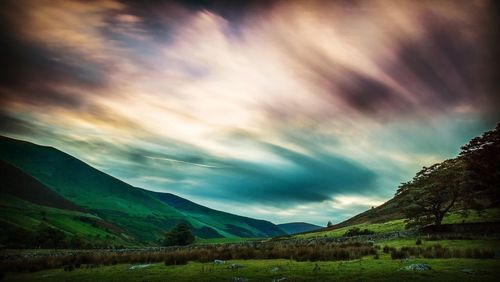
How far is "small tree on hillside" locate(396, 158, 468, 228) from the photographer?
56.1 metres

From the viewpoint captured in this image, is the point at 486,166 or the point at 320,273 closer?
the point at 320,273

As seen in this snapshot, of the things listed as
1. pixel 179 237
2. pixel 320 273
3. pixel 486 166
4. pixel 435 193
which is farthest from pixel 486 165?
pixel 179 237

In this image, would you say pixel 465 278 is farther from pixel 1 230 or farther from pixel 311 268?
pixel 1 230

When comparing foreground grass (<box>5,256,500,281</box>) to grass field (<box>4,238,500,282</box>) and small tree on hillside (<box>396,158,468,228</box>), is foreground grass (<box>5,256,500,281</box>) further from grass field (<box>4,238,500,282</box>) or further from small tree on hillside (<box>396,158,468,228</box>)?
small tree on hillside (<box>396,158,468,228</box>)

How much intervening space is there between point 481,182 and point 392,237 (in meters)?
15.4

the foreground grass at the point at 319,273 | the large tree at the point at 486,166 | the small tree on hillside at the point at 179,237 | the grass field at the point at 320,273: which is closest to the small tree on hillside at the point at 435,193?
the large tree at the point at 486,166

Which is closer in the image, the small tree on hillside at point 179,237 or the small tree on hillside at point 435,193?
the small tree on hillside at point 435,193

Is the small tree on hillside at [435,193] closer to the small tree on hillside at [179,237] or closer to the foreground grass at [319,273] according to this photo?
the foreground grass at [319,273]

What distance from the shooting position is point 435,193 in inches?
2249

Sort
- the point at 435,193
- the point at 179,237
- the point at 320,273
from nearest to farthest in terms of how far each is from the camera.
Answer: the point at 320,273 → the point at 435,193 → the point at 179,237

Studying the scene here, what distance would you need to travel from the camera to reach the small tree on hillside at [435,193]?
2210 inches

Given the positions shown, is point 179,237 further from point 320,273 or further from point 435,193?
point 320,273

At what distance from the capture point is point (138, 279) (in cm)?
2611

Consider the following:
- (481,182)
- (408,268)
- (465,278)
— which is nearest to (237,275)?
(408,268)
